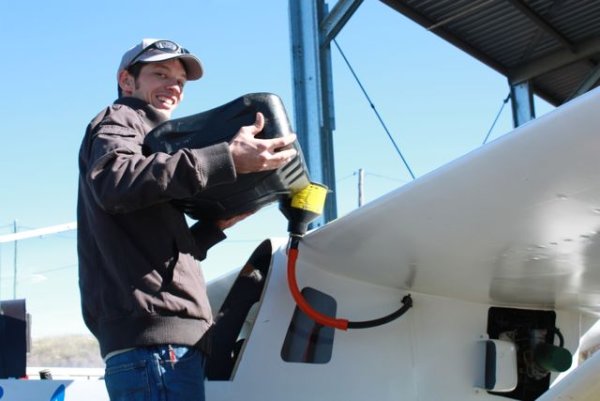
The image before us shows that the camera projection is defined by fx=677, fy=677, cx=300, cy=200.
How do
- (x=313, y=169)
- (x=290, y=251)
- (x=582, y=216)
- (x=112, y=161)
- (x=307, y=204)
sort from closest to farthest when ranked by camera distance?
(x=112, y=161)
(x=582, y=216)
(x=307, y=204)
(x=290, y=251)
(x=313, y=169)

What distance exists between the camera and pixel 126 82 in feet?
6.17

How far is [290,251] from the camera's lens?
218 cm

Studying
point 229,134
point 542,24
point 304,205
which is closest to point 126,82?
point 229,134

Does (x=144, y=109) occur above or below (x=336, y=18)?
below

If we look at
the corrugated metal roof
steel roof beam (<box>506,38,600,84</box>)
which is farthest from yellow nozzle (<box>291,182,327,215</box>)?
steel roof beam (<box>506,38,600,84</box>)

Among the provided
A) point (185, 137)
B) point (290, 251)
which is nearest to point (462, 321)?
point (290, 251)

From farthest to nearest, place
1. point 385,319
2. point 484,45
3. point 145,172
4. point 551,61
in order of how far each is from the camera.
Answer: point 551,61 → point 484,45 → point 385,319 → point 145,172

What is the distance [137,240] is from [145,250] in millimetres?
31

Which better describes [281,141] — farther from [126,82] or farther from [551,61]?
[551,61]

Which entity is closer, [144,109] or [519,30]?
[144,109]

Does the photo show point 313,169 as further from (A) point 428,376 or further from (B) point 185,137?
(B) point 185,137

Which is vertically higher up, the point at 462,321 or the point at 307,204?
the point at 307,204

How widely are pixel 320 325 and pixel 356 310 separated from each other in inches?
6.7

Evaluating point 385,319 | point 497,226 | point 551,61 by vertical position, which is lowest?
point 385,319
